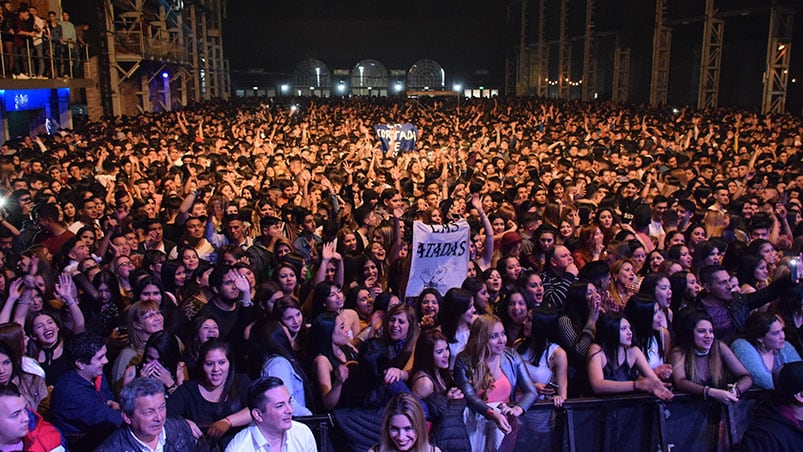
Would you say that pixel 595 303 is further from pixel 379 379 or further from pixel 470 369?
pixel 379 379

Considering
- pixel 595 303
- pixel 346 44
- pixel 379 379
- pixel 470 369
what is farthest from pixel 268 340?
pixel 346 44

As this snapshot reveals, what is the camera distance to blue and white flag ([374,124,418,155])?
1675cm

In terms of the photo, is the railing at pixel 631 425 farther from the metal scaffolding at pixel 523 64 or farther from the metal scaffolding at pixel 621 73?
the metal scaffolding at pixel 523 64

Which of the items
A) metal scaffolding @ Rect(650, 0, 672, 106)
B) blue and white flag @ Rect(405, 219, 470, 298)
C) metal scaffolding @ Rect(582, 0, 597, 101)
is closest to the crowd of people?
blue and white flag @ Rect(405, 219, 470, 298)

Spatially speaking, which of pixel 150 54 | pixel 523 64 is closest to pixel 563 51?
pixel 523 64

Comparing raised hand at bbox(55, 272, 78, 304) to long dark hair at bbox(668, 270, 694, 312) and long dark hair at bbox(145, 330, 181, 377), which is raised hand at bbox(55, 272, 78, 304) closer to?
long dark hair at bbox(145, 330, 181, 377)

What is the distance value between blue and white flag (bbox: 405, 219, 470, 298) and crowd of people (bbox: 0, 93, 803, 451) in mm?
196

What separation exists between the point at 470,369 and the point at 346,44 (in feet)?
170

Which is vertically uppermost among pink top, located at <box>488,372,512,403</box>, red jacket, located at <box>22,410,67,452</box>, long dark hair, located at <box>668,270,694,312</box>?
long dark hair, located at <box>668,270,694,312</box>

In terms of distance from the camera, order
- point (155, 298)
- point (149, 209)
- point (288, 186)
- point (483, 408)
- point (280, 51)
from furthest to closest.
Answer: point (280, 51) < point (288, 186) < point (149, 209) < point (155, 298) < point (483, 408)

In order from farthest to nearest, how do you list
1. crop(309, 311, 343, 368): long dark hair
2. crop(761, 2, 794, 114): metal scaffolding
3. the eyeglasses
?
crop(761, 2, 794, 114): metal scaffolding, the eyeglasses, crop(309, 311, 343, 368): long dark hair

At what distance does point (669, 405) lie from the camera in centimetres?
478

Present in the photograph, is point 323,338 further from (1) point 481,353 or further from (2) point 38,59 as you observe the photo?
(2) point 38,59

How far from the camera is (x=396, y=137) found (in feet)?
55.3
